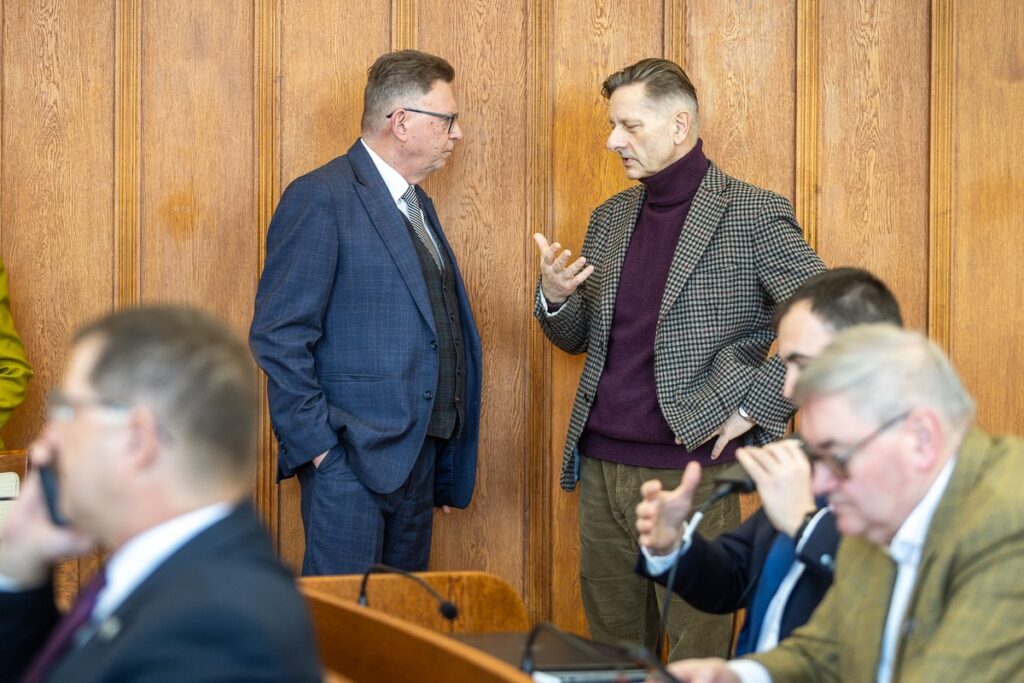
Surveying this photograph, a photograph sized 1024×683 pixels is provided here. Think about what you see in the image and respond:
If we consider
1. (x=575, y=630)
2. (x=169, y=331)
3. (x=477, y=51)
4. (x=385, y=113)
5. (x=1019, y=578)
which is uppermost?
(x=477, y=51)

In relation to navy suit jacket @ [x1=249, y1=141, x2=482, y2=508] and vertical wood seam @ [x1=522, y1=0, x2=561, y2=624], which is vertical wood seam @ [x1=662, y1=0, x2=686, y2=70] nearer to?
vertical wood seam @ [x1=522, y1=0, x2=561, y2=624]

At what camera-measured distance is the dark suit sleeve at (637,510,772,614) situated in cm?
219

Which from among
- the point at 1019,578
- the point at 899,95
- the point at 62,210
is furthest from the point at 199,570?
the point at 899,95

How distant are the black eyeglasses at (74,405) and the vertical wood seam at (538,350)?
261cm

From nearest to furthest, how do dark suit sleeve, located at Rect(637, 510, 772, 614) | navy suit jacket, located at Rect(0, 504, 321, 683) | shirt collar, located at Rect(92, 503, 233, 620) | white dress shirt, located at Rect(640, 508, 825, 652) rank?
navy suit jacket, located at Rect(0, 504, 321, 683) < shirt collar, located at Rect(92, 503, 233, 620) < white dress shirt, located at Rect(640, 508, 825, 652) < dark suit sleeve, located at Rect(637, 510, 772, 614)

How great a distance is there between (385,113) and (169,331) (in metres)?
2.24

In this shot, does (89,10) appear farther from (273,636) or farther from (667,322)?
(273,636)

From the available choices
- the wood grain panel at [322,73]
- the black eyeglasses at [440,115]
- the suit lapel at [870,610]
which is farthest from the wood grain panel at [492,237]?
the suit lapel at [870,610]

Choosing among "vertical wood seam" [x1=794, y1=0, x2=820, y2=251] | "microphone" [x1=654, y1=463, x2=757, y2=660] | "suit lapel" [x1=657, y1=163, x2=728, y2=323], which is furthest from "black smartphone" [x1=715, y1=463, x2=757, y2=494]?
"vertical wood seam" [x1=794, y1=0, x2=820, y2=251]

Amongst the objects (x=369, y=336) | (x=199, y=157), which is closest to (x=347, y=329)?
(x=369, y=336)

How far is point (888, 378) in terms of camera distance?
1580 millimetres

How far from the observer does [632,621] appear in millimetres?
3402

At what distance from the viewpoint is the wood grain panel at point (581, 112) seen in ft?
12.6

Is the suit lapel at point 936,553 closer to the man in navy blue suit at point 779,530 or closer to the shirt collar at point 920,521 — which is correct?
the shirt collar at point 920,521
